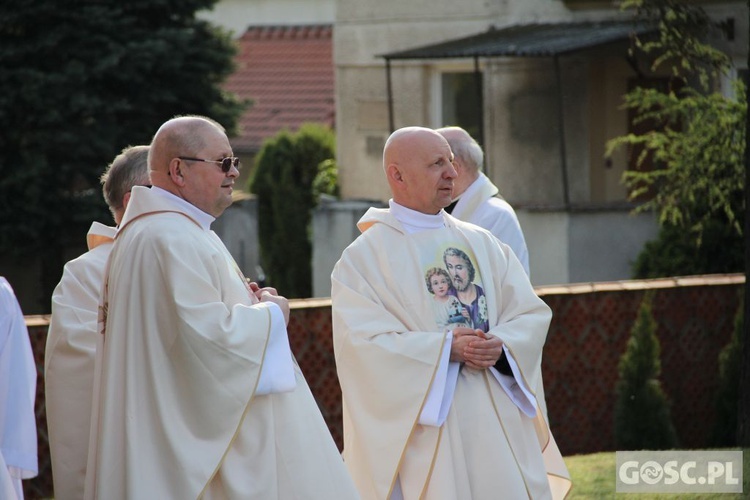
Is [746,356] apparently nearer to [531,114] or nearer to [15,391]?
[15,391]

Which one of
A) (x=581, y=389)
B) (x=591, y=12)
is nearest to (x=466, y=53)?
(x=591, y=12)

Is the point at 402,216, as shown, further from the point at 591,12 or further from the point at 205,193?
the point at 591,12

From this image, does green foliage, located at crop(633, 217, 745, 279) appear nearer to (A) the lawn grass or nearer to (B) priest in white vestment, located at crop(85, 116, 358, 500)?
(A) the lawn grass

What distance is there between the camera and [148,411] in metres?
4.77

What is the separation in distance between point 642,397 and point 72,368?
17.8 feet

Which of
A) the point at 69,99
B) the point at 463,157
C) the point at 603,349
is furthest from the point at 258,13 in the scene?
the point at 463,157

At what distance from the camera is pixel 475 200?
7.24 meters

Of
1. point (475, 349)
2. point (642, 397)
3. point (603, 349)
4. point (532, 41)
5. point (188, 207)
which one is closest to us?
point (188, 207)

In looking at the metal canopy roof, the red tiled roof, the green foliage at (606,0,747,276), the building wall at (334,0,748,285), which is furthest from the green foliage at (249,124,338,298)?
the green foliage at (606,0,747,276)

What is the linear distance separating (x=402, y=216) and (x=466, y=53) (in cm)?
954

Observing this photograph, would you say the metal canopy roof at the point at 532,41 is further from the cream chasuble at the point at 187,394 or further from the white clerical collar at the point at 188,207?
the cream chasuble at the point at 187,394

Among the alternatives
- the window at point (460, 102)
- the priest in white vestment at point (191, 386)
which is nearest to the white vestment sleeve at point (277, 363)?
the priest in white vestment at point (191, 386)

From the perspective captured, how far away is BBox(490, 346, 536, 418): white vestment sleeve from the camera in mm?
5805

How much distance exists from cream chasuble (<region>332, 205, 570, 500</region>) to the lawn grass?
206 cm
